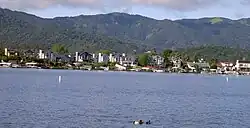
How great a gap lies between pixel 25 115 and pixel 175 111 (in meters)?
12.5

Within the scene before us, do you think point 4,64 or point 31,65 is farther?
point 31,65

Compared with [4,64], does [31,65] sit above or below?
below

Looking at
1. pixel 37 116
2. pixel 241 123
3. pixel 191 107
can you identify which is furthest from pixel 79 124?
pixel 191 107

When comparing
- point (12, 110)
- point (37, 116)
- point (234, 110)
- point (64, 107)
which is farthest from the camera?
point (234, 110)

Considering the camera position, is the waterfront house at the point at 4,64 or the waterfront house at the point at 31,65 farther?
the waterfront house at the point at 31,65

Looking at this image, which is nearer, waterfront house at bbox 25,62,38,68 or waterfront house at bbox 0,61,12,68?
waterfront house at bbox 0,61,12,68

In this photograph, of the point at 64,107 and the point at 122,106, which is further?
the point at 122,106

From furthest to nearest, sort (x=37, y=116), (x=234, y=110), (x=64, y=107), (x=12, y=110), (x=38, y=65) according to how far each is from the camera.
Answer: (x=38, y=65) < (x=234, y=110) < (x=64, y=107) < (x=12, y=110) < (x=37, y=116)

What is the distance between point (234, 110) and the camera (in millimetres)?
48094

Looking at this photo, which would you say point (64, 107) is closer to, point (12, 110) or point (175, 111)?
point (12, 110)

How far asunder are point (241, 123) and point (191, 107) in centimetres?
1113

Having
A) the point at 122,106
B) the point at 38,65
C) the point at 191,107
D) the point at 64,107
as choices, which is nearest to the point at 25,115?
the point at 64,107

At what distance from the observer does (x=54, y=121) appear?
117ft

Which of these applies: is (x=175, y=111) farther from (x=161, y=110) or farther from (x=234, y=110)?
(x=234, y=110)
